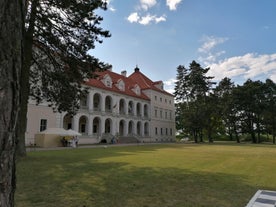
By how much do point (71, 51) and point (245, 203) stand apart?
40.3 feet

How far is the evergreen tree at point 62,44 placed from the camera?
14680 mm

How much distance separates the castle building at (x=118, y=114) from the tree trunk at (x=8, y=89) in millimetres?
32663

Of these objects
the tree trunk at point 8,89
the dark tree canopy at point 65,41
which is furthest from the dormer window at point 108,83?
the tree trunk at point 8,89

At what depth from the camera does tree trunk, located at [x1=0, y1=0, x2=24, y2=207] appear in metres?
2.14

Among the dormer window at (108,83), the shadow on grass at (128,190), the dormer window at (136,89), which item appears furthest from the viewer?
the dormer window at (136,89)

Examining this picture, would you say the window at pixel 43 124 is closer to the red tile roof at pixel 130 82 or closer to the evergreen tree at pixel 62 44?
the red tile roof at pixel 130 82

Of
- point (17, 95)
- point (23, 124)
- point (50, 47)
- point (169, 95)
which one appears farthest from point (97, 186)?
point (169, 95)

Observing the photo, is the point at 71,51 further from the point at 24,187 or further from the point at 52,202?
the point at 52,202

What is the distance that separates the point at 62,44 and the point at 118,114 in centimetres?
3648

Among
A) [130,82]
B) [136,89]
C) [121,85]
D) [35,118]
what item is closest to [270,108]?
[136,89]

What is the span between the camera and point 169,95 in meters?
69.2

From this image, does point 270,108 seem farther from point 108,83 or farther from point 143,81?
point 108,83

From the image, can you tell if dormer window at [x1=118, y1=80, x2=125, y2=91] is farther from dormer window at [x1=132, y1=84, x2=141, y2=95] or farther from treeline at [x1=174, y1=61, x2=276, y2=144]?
treeline at [x1=174, y1=61, x2=276, y2=144]

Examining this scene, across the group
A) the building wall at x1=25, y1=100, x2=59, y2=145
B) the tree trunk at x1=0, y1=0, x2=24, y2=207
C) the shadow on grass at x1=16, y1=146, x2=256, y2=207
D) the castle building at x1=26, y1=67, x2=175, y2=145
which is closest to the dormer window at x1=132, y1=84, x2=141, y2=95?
the castle building at x1=26, y1=67, x2=175, y2=145
